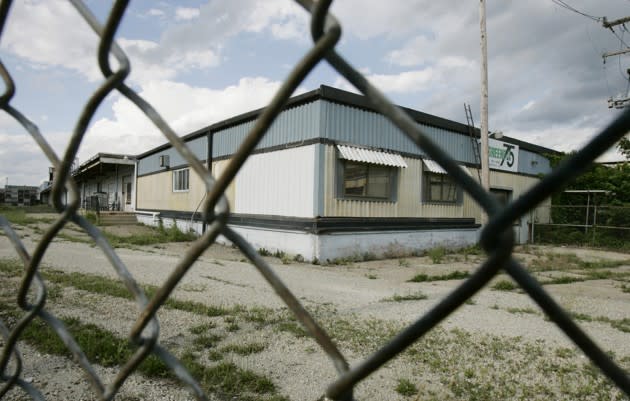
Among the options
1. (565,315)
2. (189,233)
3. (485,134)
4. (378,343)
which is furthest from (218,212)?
(189,233)

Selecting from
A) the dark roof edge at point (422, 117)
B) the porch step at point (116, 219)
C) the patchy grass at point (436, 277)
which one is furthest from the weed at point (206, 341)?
the porch step at point (116, 219)

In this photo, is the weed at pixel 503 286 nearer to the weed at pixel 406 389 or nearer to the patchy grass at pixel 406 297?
the patchy grass at pixel 406 297

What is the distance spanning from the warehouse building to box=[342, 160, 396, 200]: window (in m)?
0.02

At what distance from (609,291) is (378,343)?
5.30m

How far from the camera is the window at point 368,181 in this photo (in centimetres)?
942

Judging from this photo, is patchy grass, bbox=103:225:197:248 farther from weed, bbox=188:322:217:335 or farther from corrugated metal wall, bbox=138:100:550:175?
weed, bbox=188:322:217:335

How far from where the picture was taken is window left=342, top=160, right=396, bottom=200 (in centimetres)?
942

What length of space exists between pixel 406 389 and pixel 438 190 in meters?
10.1

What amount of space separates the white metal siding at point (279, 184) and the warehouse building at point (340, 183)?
0.02 meters

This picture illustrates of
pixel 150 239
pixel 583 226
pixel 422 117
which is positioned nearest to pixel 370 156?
pixel 422 117

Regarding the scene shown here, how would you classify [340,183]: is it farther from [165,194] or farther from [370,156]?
[165,194]

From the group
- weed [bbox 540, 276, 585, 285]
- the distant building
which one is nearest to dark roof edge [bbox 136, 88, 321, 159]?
weed [bbox 540, 276, 585, 285]

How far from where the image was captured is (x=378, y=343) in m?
3.19

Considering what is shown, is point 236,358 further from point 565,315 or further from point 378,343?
point 565,315
